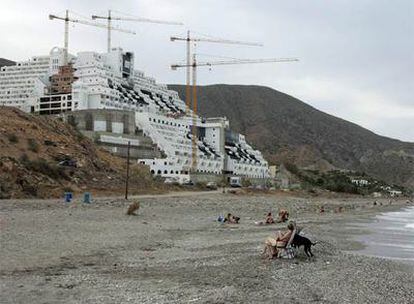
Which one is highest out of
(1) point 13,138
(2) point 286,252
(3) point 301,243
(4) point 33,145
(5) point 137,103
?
(5) point 137,103

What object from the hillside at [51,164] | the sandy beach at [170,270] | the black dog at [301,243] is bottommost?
the sandy beach at [170,270]

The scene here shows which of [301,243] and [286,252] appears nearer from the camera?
[286,252]

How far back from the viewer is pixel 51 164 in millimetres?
53812

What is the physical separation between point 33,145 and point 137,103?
56856 mm

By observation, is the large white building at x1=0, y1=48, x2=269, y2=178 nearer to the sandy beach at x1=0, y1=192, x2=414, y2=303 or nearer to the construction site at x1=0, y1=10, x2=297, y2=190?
the construction site at x1=0, y1=10, x2=297, y2=190

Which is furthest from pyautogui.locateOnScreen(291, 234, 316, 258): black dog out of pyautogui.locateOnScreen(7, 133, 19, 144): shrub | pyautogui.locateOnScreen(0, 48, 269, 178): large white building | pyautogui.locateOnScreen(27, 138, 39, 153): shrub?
pyautogui.locateOnScreen(0, 48, 269, 178): large white building

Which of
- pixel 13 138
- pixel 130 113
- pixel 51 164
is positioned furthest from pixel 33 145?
pixel 130 113

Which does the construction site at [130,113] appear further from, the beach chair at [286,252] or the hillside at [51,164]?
the beach chair at [286,252]

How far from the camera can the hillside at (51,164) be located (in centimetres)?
4600

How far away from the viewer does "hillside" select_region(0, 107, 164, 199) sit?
4600 centimetres

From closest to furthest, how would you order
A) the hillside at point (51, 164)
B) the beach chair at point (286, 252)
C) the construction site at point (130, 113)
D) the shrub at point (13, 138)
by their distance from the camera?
the beach chair at point (286, 252), the hillside at point (51, 164), the shrub at point (13, 138), the construction site at point (130, 113)

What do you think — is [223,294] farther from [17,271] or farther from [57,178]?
[57,178]

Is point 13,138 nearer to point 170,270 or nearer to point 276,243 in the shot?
point 276,243

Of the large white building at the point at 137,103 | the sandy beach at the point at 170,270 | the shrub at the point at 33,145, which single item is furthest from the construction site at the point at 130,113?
the sandy beach at the point at 170,270
